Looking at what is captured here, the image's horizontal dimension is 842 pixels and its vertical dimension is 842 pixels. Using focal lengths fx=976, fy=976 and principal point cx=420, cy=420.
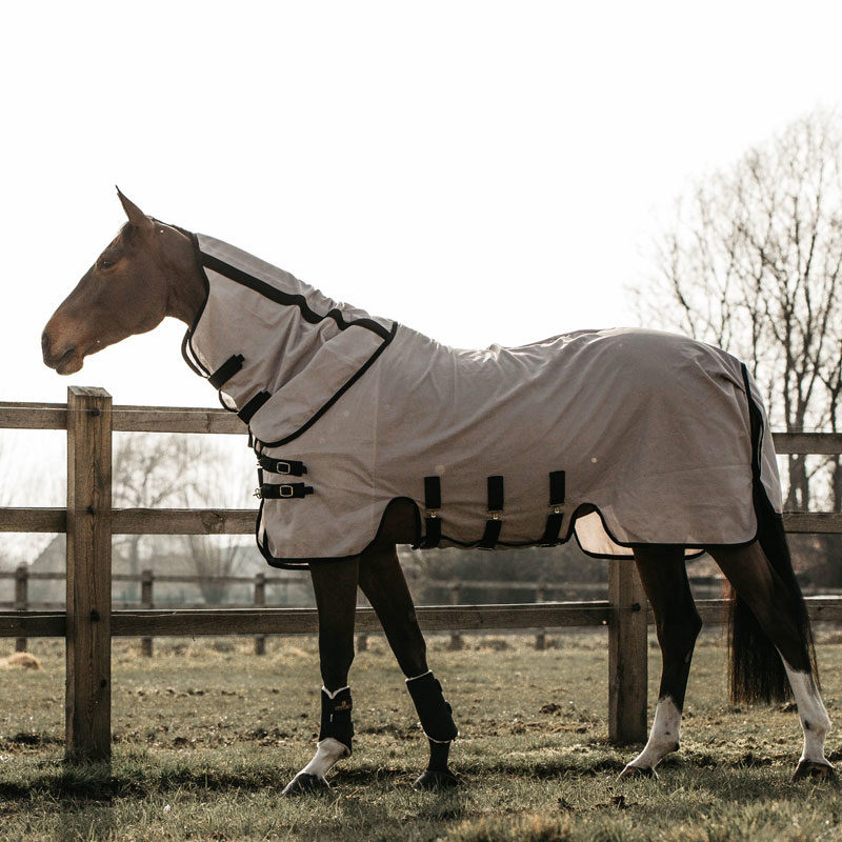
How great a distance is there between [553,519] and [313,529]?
39.7 inches

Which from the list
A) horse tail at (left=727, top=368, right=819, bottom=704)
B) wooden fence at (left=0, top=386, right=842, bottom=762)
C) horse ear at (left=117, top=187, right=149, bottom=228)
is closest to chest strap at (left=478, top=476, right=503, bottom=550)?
horse tail at (left=727, top=368, right=819, bottom=704)

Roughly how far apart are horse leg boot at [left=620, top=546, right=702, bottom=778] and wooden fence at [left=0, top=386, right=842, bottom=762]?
0.91 m

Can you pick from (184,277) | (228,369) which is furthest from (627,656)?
(184,277)

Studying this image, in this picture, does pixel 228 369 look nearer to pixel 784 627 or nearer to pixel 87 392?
pixel 87 392

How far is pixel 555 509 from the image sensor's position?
3.99 m

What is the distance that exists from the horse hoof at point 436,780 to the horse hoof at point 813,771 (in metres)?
1.32

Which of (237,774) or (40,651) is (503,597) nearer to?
(40,651)

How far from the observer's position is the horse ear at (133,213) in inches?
156

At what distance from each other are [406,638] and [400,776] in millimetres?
676

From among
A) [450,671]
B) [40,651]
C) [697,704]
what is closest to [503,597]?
[40,651]

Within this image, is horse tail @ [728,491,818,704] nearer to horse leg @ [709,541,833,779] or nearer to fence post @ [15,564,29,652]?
horse leg @ [709,541,833,779]

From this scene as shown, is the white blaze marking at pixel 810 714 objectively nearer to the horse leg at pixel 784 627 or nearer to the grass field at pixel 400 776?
the horse leg at pixel 784 627

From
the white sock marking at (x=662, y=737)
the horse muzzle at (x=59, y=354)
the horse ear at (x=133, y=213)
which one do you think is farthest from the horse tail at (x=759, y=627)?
the horse muzzle at (x=59, y=354)

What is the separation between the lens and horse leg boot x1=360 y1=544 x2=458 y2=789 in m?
3.98
